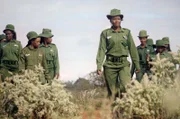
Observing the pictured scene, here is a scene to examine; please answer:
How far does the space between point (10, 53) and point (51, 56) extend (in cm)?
198

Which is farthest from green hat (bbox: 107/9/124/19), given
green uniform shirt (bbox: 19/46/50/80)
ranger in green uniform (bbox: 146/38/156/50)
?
ranger in green uniform (bbox: 146/38/156/50)

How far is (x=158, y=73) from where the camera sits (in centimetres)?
736

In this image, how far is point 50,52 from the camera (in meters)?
14.3

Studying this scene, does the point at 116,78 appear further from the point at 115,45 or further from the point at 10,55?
the point at 10,55

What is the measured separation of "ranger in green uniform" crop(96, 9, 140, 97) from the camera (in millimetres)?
9719

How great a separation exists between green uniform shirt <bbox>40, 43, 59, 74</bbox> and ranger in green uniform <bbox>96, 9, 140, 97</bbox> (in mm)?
4454

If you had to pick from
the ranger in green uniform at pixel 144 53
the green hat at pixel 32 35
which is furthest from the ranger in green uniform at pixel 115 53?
the ranger in green uniform at pixel 144 53

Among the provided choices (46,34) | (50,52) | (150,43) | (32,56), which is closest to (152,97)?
(32,56)

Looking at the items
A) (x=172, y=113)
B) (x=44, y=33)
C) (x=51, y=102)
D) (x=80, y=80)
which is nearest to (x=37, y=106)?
(x=51, y=102)

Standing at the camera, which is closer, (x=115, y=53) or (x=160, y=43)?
(x=115, y=53)

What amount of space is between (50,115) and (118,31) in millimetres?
2264

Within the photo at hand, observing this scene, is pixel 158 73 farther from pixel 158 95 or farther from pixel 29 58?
pixel 29 58

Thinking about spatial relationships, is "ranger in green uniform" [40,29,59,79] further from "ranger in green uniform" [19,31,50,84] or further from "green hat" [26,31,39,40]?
"ranger in green uniform" [19,31,50,84]

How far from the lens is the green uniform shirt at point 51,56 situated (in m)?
14.2
